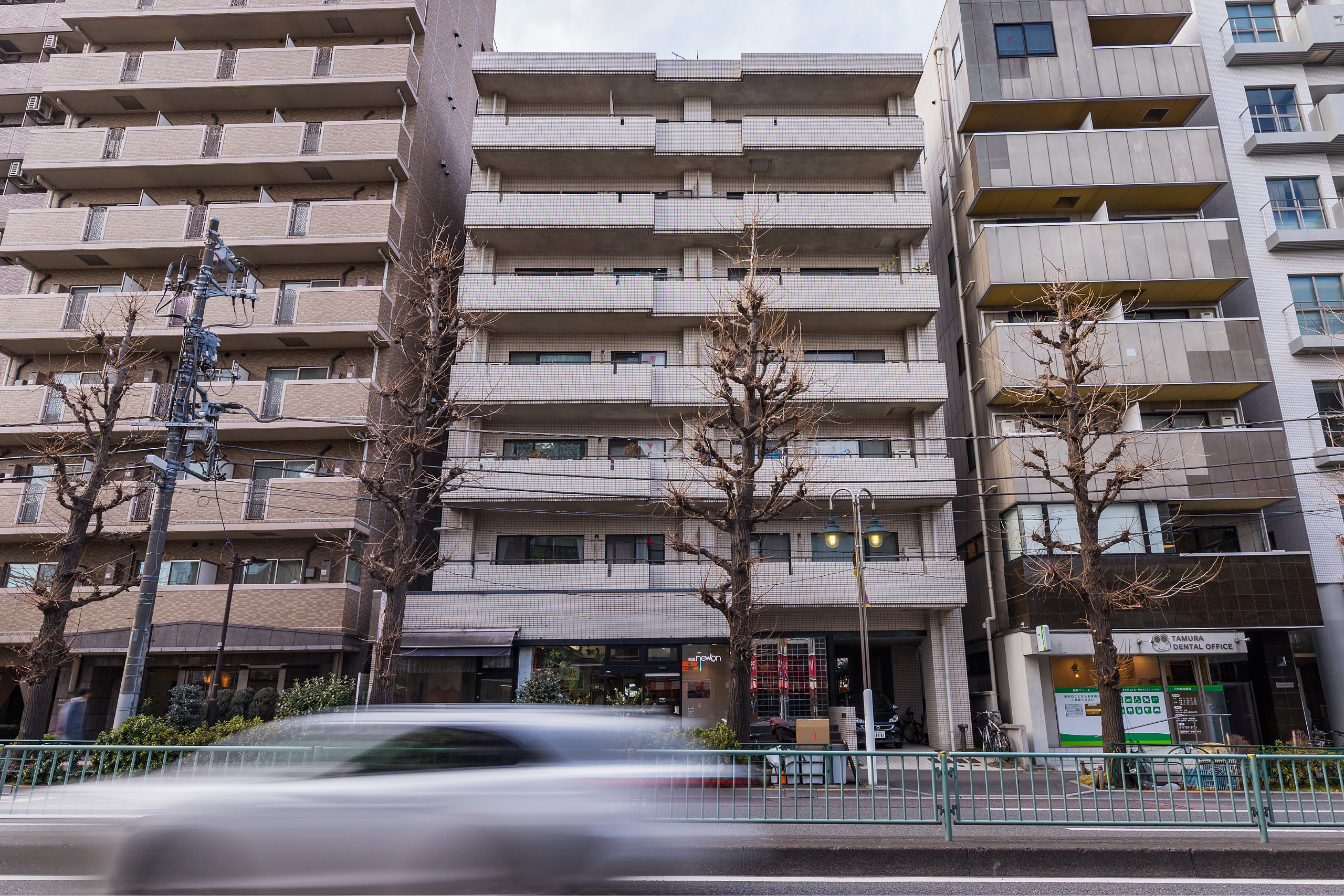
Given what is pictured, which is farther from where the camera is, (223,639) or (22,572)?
(22,572)

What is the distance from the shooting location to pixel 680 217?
2548cm

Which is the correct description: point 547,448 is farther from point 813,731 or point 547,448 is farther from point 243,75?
point 243,75

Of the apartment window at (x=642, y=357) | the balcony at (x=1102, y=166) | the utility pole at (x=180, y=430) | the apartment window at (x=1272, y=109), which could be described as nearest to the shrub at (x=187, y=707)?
the utility pole at (x=180, y=430)

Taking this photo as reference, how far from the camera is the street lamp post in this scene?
777 inches

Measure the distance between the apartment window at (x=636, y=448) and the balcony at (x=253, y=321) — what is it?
8.03m

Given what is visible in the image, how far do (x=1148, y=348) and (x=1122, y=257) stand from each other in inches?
119

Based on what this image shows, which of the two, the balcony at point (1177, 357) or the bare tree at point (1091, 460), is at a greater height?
the balcony at point (1177, 357)

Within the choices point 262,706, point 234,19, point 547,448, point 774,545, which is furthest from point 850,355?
point 234,19

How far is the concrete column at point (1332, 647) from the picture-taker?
2094 centimetres

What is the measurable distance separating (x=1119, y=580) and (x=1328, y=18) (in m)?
20.8

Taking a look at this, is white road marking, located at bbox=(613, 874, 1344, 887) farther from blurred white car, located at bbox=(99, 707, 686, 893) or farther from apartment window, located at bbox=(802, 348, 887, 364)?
apartment window, located at bbox=(802, 348, 887, 364)

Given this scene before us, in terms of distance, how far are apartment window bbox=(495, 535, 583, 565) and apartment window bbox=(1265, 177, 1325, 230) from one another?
80.5 feet

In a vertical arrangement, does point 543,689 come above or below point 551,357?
below

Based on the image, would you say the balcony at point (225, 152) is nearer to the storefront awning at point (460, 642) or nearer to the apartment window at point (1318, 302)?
the storefront awning at point (460, 642)
